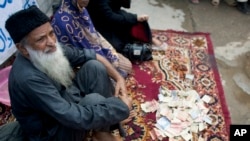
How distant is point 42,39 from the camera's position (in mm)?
1749

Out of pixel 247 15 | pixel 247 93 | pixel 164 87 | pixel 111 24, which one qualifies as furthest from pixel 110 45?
pixel 247 15

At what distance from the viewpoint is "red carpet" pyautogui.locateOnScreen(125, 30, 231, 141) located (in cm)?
261

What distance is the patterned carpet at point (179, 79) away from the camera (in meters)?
2.62

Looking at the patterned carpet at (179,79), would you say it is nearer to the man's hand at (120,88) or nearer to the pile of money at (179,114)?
the pile of money at (179,114)

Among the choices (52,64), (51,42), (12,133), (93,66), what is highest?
(51,42)

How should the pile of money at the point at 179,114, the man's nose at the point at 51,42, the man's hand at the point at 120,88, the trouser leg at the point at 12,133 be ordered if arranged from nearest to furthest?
the man's nose at the point at 51,42
the trouser leg at the point at 12,133
the man's hand at the point at 120,88
the pile of money at the point at 179,114

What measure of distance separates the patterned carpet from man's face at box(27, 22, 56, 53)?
113 centimetres

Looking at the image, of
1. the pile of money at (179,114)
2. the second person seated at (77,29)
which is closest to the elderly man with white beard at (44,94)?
the second person seated at (77,29)

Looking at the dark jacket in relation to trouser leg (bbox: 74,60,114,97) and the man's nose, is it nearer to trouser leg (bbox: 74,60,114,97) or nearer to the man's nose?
the man's nose

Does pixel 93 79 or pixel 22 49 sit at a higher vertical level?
pixel 22 49

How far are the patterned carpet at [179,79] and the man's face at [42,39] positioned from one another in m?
1.13

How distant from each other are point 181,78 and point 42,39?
1.77 meters

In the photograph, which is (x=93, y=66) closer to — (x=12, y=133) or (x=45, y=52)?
(x=45, y=52)

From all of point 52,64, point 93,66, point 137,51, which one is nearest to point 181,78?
Result: point 137,51
